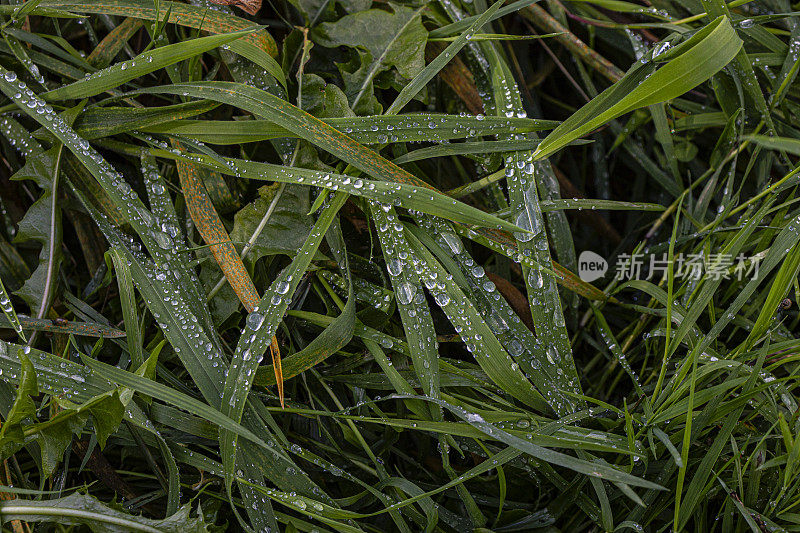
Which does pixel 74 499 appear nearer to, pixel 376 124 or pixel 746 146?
pixel 376 124

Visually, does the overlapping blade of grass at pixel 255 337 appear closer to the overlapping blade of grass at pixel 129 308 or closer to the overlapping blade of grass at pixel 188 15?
the overlapping blade of grass at pixel 129 308

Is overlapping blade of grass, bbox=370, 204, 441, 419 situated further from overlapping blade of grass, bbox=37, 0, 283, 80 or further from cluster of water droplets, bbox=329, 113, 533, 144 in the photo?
overlapping blade of grass, bbox=37, 0, 283, 80

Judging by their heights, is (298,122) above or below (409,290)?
above

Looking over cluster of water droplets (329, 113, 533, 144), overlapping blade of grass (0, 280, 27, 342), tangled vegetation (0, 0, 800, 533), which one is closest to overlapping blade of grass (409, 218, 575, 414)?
tangled vegetation (0, 0, 800, 533)

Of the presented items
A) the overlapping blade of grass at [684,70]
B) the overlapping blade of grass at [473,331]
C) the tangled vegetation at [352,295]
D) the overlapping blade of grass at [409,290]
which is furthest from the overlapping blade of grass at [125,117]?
the overlapping blade of grass at [684,70]

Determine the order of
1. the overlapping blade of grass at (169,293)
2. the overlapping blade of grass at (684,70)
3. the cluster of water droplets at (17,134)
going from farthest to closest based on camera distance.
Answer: the cluster of water droplets at (17,134)
the overlapping blade of grass at (169,293)
the overlapping blade of grass at (684,70)

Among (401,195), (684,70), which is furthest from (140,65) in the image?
(684,70)

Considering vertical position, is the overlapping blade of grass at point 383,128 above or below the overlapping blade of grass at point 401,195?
above

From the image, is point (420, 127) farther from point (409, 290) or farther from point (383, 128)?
point (409, 290)
